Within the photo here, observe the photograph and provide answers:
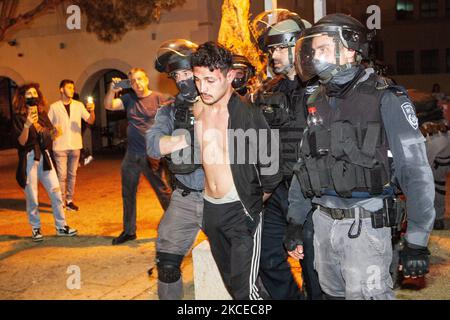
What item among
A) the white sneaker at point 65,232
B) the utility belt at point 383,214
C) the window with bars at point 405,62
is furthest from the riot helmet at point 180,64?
the window with bars at point 405,62

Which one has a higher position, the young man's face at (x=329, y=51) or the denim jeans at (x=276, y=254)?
the young man's face at (x=329, y=51)

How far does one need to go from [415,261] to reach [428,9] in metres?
33.2

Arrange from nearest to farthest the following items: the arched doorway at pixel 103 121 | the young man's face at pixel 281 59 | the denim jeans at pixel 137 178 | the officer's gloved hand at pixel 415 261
Answer: the officer's gloved hand at pixel 415 261 < the young man's face at pixel 281 59 < the denim jeans at pixel 137 178 < the arched doorway at pixel 103 121

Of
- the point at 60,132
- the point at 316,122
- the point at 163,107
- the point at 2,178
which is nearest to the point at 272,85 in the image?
the point at 163,107

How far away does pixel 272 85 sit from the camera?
13.2ft

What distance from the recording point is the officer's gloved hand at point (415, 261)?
8.39 feet

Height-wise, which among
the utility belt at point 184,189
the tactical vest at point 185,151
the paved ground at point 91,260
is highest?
the tactical vest at point 185,151

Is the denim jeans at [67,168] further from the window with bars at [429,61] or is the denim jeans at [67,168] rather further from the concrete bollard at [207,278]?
the window with bars at [429,61]

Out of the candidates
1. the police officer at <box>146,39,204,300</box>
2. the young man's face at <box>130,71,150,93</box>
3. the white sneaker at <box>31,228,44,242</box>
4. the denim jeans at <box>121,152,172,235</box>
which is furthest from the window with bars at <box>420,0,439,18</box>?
the police officer at <box>146,39,204,300</box>

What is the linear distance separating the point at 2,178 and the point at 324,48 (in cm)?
1161

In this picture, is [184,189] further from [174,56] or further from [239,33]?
[239,33]

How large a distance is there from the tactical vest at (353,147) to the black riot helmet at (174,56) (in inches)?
52.3

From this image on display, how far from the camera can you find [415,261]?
2566 mm

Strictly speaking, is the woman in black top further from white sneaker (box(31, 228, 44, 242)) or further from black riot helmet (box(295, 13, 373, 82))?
black riot helmet (box(295, 13, 373, 82))
